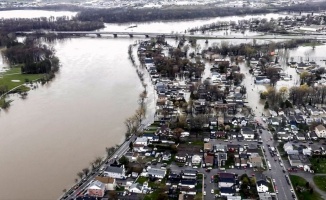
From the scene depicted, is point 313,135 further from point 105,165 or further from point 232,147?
point 105,165

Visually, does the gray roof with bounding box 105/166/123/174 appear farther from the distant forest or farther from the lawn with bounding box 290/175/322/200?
the distant forest

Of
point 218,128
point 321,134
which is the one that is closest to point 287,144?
point 321,134

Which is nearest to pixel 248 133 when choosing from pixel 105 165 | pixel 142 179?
pixel 142 179

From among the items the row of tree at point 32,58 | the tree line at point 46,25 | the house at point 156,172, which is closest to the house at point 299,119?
the house at point 156,172

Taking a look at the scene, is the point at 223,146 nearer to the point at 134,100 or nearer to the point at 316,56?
the point at 134,100

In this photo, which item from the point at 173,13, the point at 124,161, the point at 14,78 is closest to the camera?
the point at 124,161

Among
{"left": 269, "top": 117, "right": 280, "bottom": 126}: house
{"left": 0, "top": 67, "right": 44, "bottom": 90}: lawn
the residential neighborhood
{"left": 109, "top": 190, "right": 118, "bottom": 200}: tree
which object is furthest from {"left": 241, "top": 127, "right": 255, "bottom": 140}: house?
{"left": 0, "top": 67, "right": 44, "bottom": 90}: lawn
